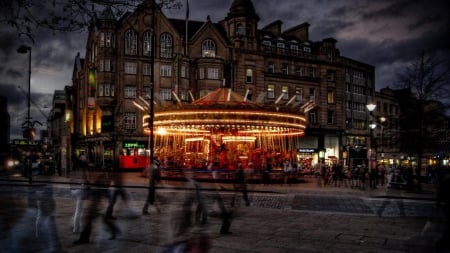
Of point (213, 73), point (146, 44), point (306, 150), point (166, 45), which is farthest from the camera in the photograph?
point (306, 150)

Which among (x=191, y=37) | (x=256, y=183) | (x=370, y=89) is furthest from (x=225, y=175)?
(x=370, y=89)

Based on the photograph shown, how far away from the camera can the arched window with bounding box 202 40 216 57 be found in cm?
5228

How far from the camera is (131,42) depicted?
1928 inches

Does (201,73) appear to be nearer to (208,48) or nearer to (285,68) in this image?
(208,48)

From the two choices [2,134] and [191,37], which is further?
[2,134]

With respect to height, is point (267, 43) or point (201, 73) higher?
point (267, 43)

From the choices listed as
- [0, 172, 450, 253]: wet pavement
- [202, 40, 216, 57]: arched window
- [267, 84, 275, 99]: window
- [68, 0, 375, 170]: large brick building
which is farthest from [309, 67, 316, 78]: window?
[0, 172, 450, 253]: wet pavement

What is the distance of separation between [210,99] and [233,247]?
21600 millimetres

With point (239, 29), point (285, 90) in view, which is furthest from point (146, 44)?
point (285, 90)

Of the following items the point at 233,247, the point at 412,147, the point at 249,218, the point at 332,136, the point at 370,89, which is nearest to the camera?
the point at 233,247

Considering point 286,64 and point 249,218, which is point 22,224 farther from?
point 286,64

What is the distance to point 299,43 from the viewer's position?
58.5 meters

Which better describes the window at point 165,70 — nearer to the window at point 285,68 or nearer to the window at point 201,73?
the window at point 201,73

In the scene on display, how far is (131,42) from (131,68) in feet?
10.00
